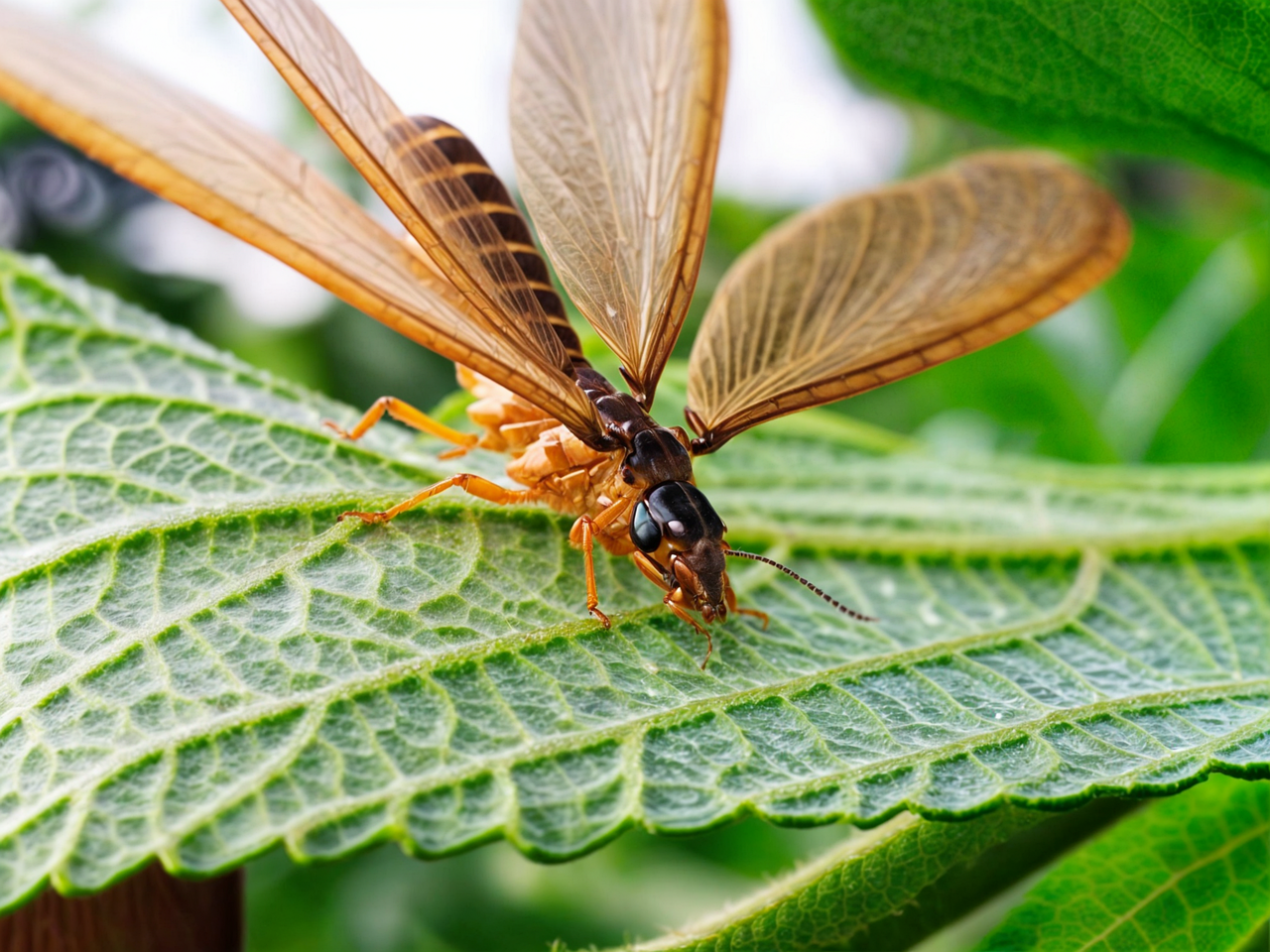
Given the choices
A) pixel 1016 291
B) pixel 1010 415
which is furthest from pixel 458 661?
pixel 1010 415

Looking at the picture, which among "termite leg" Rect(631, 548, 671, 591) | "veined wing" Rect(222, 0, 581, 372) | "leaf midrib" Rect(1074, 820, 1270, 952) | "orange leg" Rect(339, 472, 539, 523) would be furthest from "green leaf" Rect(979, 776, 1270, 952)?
"veined wing" Rect(222, 0, 581, 372)

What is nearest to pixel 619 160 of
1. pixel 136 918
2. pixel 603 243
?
pixel 603 243

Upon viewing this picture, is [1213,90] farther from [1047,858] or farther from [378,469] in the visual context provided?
[378,469]

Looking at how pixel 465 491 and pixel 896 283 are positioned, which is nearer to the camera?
pixel 465 491

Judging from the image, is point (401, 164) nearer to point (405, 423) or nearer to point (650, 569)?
point (405, 423)

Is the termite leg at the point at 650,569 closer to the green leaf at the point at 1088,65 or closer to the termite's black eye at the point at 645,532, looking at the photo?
the termite's black eye at the point at 645,532

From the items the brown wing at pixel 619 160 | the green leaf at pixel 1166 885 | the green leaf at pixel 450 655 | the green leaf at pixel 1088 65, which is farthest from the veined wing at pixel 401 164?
the green leaf at pixel 1166 885

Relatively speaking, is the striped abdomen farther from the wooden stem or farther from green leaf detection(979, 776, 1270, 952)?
green leaf detection(979, 776, 1270, 952)
